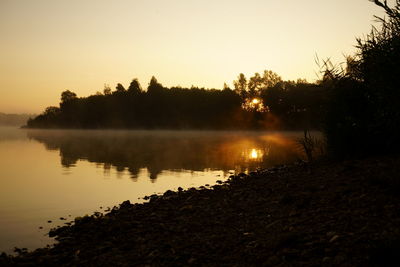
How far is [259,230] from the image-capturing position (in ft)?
31.7

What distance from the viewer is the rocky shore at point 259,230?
7.05 metres

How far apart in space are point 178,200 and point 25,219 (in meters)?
6.35

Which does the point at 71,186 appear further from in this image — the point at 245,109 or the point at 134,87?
the point at 134,87

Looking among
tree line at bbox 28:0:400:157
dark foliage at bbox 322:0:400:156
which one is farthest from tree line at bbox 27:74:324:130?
dark foliage at bbox 322:0:400:156

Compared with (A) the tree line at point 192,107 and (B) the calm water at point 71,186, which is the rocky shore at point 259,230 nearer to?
(B) the calm water at point 71,186

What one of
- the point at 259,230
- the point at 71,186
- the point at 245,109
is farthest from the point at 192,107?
the point at 259,230

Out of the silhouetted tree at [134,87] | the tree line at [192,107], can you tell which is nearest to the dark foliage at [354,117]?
the tree line at [192,107]

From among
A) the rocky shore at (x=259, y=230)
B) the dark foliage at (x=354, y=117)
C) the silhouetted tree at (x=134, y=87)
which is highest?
the silhouetted tree at (x=134, y=87)

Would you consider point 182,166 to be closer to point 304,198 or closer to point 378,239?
point 304,198

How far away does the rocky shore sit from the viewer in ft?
23.1

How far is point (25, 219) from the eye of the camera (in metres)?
14.2

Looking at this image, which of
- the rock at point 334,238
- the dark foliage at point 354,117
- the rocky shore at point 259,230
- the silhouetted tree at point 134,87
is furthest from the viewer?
the silhouetted tree at point 134,87

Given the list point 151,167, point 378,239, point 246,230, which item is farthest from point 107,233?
point 151,167

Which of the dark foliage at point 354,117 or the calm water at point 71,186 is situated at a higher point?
the dark foliage at point 354,117
